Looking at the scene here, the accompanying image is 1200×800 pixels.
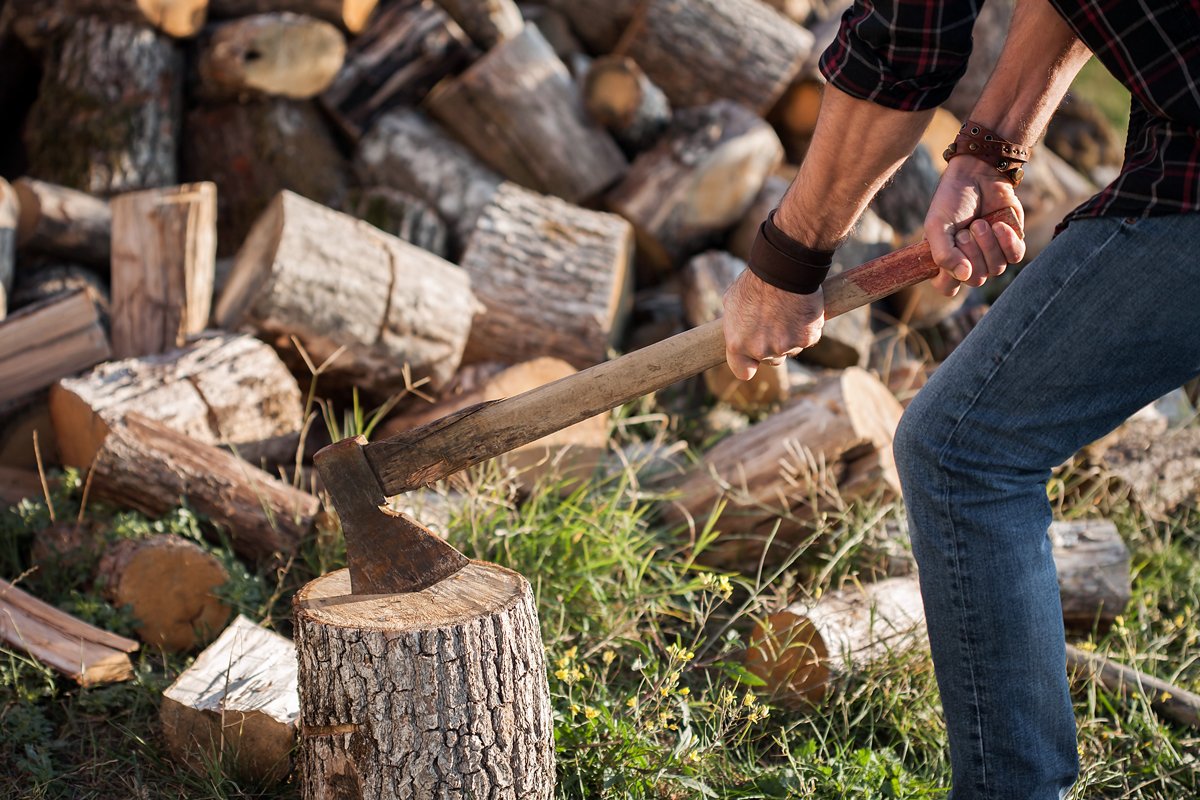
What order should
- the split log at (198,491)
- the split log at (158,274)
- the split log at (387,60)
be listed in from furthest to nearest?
the split log at (387,60), the split log at (158,274), the split log at (198,491)

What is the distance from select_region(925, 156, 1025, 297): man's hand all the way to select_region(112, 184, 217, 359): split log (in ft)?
8.60

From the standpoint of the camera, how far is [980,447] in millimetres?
1542

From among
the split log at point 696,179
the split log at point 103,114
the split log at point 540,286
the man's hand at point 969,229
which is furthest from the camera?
the split log at point 696,179

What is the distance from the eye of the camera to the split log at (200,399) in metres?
2.93

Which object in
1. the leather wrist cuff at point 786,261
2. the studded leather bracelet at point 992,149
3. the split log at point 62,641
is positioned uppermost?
the studded leather bracelet at point 992,149

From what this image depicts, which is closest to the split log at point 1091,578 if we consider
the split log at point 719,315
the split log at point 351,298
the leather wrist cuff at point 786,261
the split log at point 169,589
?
the split log at point 719,315

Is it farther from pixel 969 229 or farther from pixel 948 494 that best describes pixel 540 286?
pixel 948 494

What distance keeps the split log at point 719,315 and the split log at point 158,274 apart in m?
1.77

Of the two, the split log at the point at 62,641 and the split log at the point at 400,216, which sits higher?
the split log at the point at 400,216

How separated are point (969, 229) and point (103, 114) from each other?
378cm

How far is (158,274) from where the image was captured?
3.47 m

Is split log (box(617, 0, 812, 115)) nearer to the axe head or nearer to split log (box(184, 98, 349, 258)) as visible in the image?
split log (box(184, 98, 349, 258))

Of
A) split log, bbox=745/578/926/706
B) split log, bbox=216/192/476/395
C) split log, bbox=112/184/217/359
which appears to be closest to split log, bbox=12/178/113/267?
split log, bbox=112/184/217/359

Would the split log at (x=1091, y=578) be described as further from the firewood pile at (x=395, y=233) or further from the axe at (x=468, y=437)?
the axe at (x=468, y=437)
